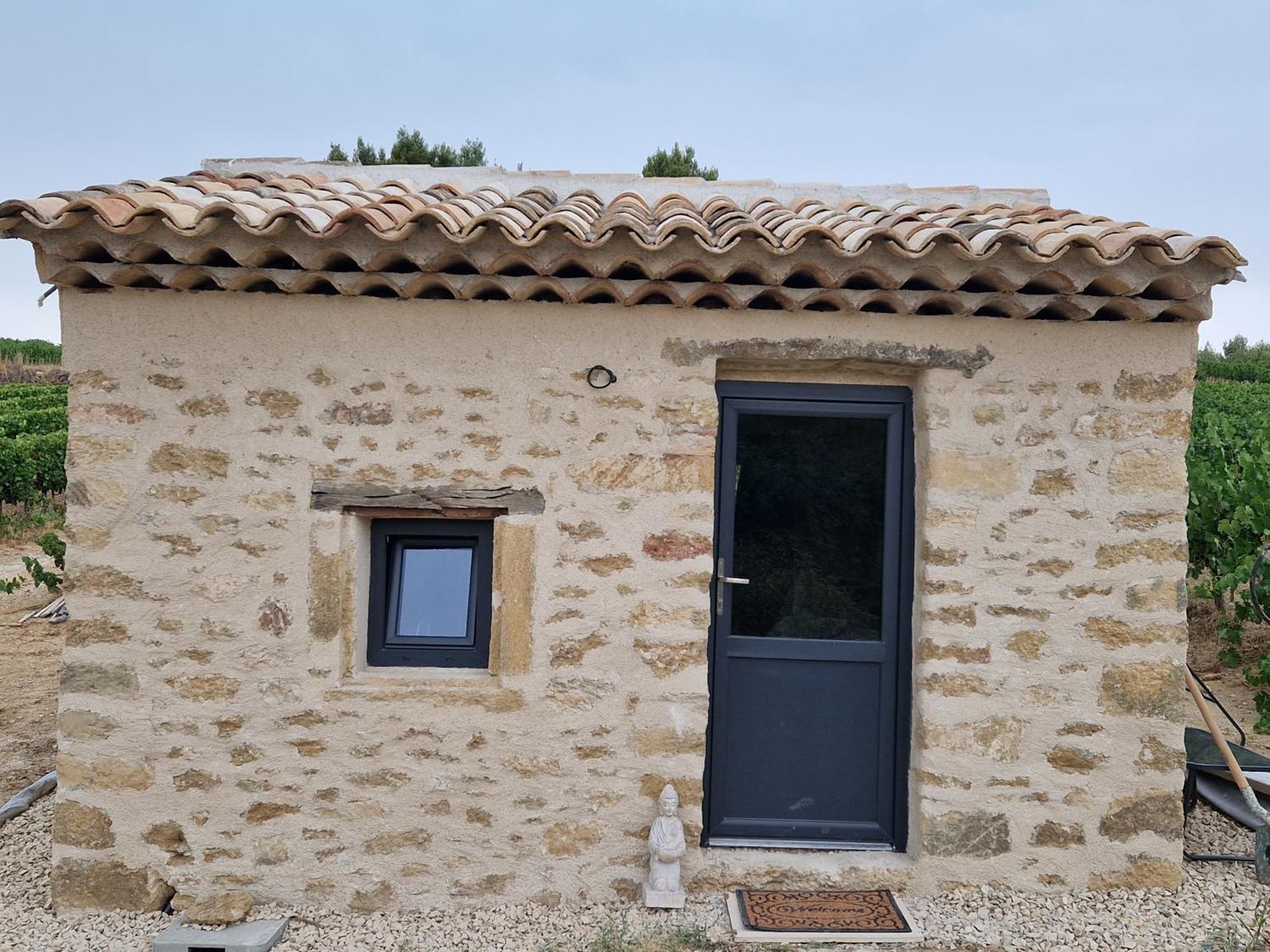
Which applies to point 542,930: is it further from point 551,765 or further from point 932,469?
point 932,469

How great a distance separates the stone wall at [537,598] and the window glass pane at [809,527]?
0.23 metres

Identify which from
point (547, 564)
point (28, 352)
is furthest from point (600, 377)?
point (28, 352)

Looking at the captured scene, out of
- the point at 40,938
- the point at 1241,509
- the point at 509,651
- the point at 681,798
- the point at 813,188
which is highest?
the point at 813,188

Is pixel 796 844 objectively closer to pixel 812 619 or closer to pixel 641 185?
pixel 812 619

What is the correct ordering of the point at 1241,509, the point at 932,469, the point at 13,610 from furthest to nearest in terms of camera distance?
the point at 13,610 → the point at 1241,509 → the point at 932,469

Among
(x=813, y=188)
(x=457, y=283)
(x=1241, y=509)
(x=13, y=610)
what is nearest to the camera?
(x=457, y=283)


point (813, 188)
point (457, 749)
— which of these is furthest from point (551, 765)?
point (813, 188)

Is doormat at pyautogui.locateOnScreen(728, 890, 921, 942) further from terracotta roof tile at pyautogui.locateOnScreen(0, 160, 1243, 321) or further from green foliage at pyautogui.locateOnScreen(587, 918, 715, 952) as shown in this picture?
terracotta roof tile at pyautogui.locateOnScreen(0, 160, 1243, 321)

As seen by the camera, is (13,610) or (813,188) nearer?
(813,188)

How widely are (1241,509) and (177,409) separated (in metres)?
7.50

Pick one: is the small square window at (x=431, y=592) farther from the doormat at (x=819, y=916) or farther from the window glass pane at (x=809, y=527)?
the doormat at (x=819, y=916)

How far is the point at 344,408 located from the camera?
12.2 ft

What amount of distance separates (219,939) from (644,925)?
1.57 meters

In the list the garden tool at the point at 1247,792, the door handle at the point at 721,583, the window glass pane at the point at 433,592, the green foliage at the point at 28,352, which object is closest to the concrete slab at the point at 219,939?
the window glass pane at the point at 433,592
